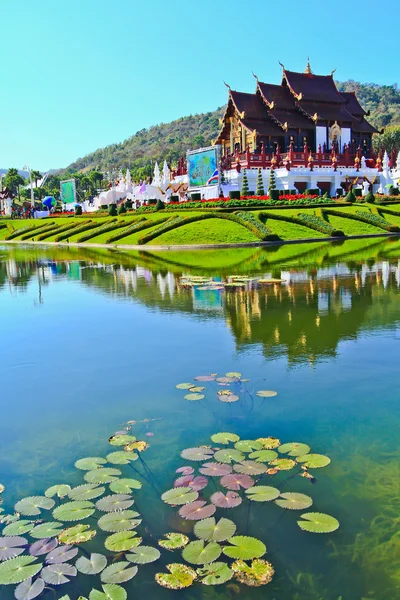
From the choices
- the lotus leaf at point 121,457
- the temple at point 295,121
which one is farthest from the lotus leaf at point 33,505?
the temple at point 295,121

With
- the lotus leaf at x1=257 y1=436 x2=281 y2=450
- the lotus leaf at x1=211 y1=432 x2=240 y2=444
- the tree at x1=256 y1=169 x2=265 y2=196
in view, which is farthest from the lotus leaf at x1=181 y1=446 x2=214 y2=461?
the tree at x1=256 y1=169 x2=265 y2=196

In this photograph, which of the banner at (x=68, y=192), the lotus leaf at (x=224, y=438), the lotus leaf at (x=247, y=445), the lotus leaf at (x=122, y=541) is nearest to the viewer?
the lotus leaf at (x=122, y=541)

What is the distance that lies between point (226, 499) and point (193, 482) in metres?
0.47

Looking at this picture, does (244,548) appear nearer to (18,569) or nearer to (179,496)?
(179,496)

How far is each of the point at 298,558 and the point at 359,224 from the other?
36.2m

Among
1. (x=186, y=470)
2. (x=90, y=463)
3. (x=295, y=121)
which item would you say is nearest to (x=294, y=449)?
(x=186, y=470)

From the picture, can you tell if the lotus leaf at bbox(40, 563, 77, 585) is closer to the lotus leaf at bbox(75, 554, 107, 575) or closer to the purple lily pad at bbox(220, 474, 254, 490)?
the lotus leaf at bbox(75, 554, 107, 575)

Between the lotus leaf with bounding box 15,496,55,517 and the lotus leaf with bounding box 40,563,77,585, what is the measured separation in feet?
2.83

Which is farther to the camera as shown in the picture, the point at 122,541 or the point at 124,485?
the point at 124,485

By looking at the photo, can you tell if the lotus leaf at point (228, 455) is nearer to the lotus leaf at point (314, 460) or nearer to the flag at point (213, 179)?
the lotus leaf at point (314, 460)

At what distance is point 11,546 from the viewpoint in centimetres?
458

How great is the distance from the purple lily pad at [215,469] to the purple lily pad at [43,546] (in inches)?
64.8

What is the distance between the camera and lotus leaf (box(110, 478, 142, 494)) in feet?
17.6

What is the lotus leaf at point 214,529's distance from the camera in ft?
15.0
